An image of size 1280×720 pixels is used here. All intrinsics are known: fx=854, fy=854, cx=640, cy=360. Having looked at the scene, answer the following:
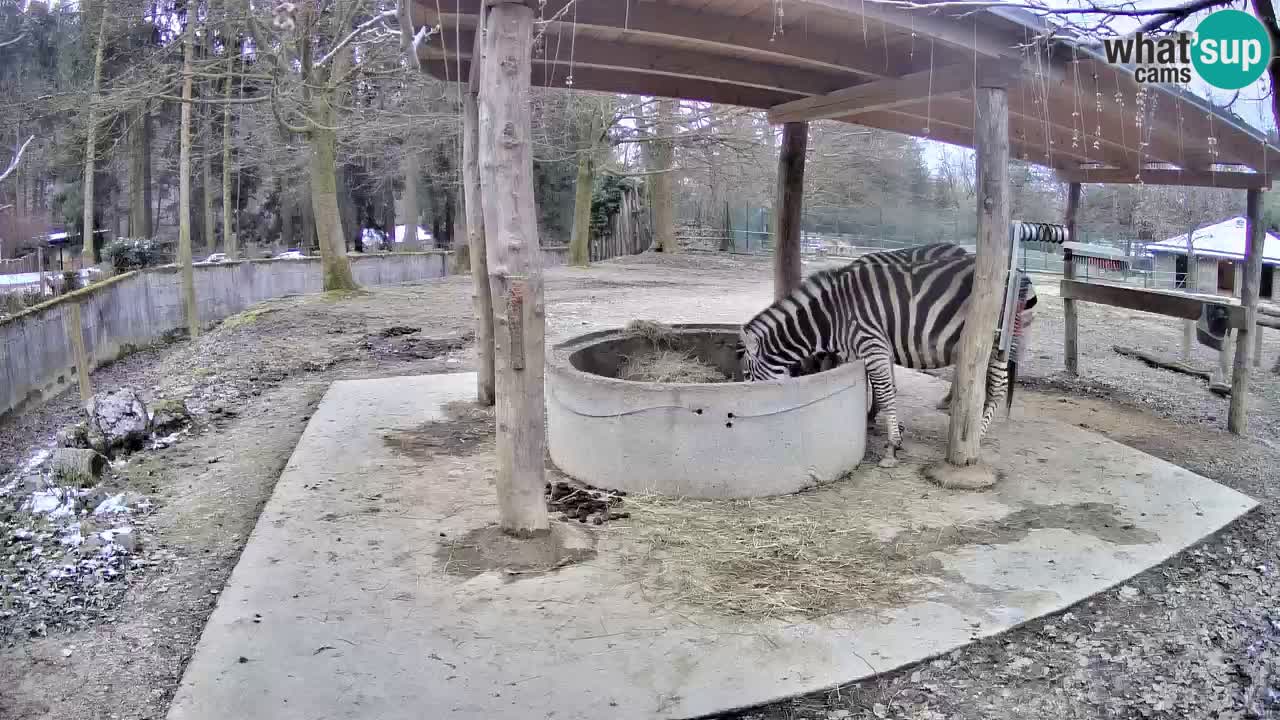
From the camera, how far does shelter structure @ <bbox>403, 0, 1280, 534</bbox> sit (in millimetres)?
4258

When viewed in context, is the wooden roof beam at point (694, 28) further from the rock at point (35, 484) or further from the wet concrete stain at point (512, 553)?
the rock at point (35, 484)

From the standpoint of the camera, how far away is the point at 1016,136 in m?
7.98

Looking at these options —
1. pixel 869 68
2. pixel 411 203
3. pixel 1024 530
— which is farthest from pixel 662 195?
pixel 1024 530

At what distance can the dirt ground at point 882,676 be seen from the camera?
3260 mm

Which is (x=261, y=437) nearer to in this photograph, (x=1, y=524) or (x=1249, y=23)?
(x=1, y=524)

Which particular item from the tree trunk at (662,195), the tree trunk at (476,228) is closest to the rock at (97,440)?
the tree trunk at (476,228)

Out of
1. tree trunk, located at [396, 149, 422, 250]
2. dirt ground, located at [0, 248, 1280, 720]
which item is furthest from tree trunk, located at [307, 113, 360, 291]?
tree trunk, located at [396, 149, 422, 250]

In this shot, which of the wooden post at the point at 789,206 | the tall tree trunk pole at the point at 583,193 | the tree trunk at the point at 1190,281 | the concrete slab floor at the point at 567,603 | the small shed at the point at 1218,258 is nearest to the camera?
the concrete slab floor at the point at 567,603

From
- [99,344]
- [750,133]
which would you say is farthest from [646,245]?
[99,344]

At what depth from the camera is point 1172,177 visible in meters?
8.34

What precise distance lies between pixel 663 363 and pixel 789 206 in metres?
2.52

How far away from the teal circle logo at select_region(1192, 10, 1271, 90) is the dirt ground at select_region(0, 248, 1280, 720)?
2436mm

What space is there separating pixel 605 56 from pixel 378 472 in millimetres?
3344

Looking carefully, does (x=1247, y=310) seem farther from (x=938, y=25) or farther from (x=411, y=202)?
(x=411, y=202)
